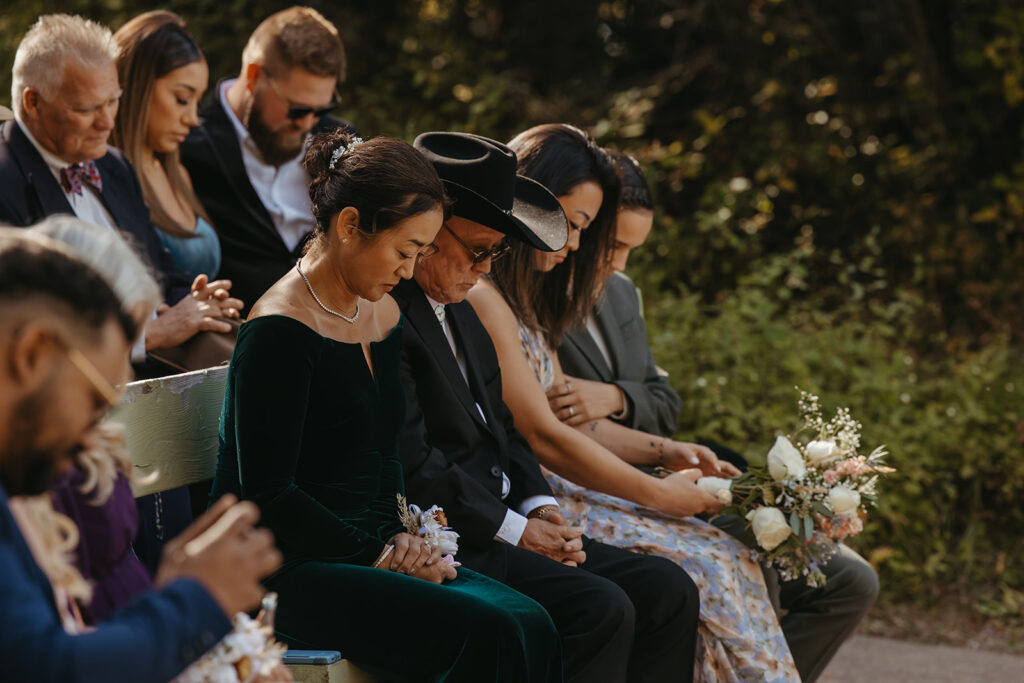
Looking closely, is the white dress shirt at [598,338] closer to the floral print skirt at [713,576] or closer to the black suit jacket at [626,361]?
the black suit jacket at [626,361]

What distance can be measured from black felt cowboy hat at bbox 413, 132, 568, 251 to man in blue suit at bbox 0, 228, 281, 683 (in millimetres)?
1517

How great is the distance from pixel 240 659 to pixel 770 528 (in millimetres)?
1805

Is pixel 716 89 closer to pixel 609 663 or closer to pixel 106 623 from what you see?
pixel 609 663

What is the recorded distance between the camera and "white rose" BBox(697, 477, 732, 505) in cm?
329

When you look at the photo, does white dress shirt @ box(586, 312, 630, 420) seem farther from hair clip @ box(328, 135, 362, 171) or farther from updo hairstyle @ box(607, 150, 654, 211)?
hair clip @ box(328, 135, 362, 171)

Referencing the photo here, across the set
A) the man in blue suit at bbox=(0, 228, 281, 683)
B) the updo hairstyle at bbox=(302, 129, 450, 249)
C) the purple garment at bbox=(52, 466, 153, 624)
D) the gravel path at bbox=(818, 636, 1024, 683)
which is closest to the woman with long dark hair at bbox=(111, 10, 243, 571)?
the updo hairstyle at bbox=(302, 129, 450, 249)

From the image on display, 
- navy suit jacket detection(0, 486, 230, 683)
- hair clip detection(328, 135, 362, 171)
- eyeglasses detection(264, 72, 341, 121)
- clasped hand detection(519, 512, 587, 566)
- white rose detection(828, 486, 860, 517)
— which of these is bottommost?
clasped hand detection(519, 512, 587, 566)

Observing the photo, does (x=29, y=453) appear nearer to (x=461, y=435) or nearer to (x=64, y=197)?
(x=461, y=435)

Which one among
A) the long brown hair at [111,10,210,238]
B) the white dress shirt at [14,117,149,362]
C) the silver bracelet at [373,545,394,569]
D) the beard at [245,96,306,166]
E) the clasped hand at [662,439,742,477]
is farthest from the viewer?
the beard at [245,96,306,166]

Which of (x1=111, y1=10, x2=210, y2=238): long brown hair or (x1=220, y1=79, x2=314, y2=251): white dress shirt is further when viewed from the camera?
(x1=220, y1=79, x2=314, y2=251): white dress shirt

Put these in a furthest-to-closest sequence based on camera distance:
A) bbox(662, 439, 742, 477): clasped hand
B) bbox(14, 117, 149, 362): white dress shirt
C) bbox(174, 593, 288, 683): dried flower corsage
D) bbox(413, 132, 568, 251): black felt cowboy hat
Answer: bbox(662, 439, 742, 477): clasped hand
bbox(14, 117, 149, 362): white dress shirt
bbox(413, 132, 568, 251): black felt cowboy hat
bbox(174, 593, 288, 683): dried flower corsage

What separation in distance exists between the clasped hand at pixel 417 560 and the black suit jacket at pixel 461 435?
0.80 feet

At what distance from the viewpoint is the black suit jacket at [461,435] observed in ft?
9.14

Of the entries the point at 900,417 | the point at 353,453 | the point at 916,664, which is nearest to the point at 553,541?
the point at 353,453
